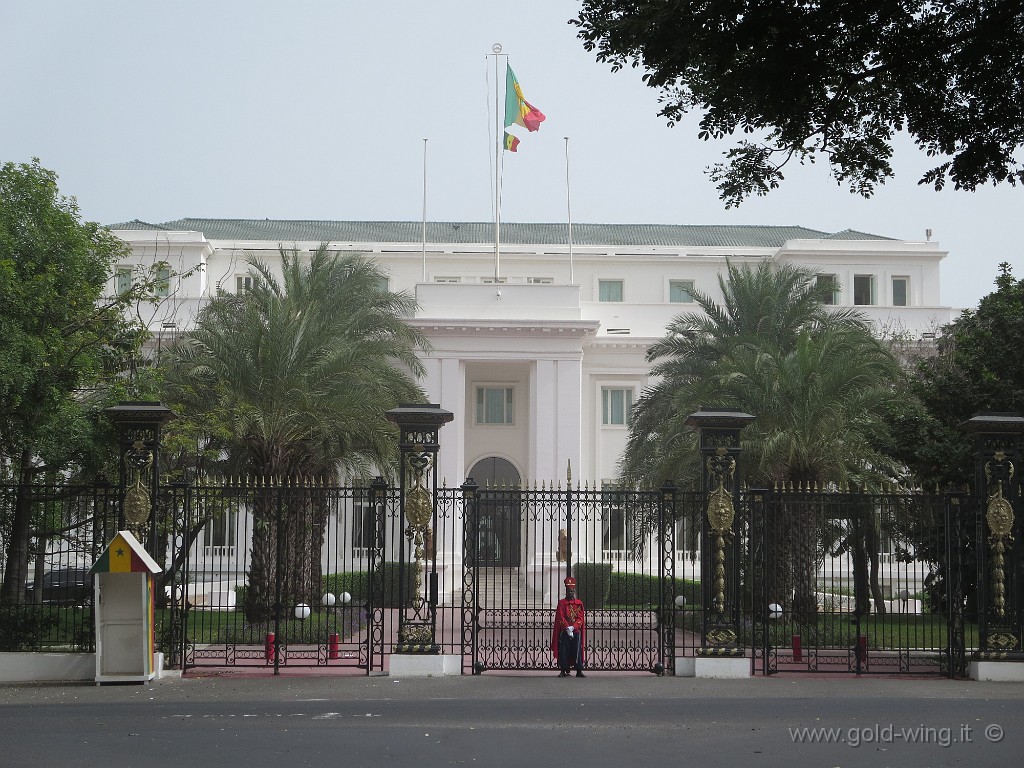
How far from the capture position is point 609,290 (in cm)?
4494

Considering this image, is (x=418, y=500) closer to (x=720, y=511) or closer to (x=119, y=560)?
(x=119, y=560)

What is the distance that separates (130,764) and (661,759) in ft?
14.5

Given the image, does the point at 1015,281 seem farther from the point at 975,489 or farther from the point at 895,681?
the point at 895,681

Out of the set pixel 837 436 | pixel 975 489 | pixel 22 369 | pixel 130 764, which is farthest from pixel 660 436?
pixel 130 764

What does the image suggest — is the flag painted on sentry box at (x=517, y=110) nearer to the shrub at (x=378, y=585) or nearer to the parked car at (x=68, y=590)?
the shrub at (x=378, y=585)

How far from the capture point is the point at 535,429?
37.1 m

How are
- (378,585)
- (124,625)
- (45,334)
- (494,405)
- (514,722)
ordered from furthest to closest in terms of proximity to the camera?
(494,405), (378,585), (45,334), (124,625), (514,722)

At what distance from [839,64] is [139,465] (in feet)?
34.9

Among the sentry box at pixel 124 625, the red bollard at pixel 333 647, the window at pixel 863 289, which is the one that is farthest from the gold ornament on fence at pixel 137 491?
the window at pixel 863 289

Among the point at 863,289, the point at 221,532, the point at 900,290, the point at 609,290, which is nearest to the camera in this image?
the point at 221,532

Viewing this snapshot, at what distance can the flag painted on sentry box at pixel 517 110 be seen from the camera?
36500mm

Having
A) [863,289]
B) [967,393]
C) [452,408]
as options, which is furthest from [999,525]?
[863,289]

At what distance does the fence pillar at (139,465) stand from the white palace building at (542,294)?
16.1 m

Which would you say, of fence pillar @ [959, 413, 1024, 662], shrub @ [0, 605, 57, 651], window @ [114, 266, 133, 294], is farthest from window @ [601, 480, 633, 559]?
A: window @ [114, 266, 133, 294]
